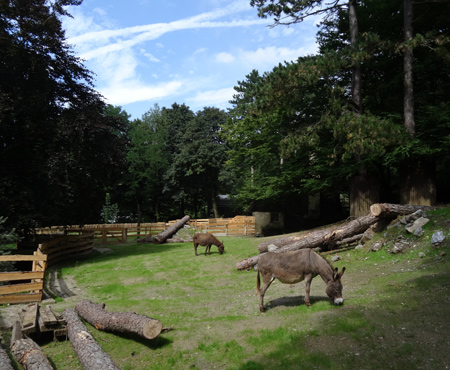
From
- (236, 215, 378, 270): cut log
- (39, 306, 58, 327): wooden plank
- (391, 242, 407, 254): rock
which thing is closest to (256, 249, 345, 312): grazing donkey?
(391, 242, 407, 254): rock

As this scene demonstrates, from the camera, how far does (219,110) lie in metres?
57.1

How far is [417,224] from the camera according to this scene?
12062 millimetres

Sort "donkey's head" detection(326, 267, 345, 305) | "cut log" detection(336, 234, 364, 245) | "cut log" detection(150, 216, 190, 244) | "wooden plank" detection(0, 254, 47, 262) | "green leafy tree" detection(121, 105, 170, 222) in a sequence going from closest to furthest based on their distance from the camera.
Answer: "donkey's head" detection(326, 267, 345, 305) → "wooden plank" detection(0, 254, 47, 262) → "cut log" detection(336, 234, 364, 245) → "cut log" detection(150, 216, 190, 244) → "green leafy tree" detection(121, 105, 170, 222)

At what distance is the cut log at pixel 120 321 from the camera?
7.25 metres

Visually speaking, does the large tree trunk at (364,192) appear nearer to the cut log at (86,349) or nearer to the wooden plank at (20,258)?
the cut log at (86,349)

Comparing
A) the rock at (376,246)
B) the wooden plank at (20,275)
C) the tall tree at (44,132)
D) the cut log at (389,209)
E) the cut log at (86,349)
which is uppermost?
the tall tree at (44,132)

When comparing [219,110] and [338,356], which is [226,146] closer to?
[219,110]

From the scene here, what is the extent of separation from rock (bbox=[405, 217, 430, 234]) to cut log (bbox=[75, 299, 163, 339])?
380 inches

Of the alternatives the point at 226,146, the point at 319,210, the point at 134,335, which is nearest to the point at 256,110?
the point at 134,335

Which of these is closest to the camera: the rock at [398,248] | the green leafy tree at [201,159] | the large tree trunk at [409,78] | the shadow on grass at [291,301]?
the shadow on grass at [291,301]

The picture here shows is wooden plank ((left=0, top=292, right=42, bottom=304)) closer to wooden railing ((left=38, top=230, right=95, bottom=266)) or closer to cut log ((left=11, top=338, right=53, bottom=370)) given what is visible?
cut log ((left=11, top=338, right=53, bottom=370))

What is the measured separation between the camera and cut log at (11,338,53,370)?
6.57 m

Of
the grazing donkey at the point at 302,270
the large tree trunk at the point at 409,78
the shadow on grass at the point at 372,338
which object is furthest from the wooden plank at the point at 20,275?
the large tree trunk at the point at 409,78

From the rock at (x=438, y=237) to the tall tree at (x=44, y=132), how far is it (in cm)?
1685
